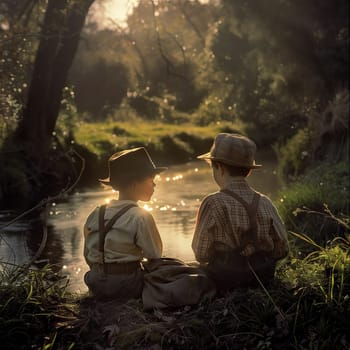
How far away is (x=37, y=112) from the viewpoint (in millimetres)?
17891

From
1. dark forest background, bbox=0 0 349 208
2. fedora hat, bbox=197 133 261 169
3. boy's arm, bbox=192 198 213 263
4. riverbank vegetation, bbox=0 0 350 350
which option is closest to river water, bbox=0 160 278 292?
riverbank vegetation, bbox=0 0 350 350

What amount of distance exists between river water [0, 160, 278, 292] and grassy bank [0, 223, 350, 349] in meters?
0.93

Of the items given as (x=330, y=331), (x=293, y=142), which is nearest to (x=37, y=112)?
(x=293, y=142)

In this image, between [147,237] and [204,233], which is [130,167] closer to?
[147,237]

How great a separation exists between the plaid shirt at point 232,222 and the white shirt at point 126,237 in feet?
1.09

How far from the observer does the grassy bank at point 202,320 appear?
4.66 meters

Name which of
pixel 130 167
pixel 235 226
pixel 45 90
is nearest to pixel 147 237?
pixel 130 167

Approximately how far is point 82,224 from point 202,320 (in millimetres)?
8677

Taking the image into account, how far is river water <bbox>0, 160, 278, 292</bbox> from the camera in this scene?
9967 mm

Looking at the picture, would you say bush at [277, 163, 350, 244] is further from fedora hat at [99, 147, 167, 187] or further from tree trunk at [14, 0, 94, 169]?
tree trunk at [14, 0, 94, 169]

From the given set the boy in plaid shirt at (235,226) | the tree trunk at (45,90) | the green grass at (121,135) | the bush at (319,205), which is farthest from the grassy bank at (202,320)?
the green grass at (121,135)

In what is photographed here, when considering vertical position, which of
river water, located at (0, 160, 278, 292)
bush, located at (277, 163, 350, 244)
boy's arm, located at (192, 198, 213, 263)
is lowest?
river water, located at (0, 160, 278, 292)

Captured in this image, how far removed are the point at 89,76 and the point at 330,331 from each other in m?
40.1

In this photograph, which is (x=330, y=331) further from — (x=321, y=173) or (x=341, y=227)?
(x=321, y=173)
